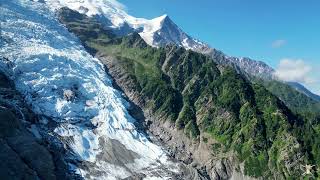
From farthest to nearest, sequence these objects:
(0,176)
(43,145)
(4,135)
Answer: (43,145) → (4,135) → (0,176)

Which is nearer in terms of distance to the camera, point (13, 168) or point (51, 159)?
point (13, 168)

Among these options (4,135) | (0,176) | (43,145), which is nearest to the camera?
(0,176)

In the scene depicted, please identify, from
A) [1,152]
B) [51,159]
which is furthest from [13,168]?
[51,159]

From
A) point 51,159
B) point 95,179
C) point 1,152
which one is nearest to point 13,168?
point 1,152

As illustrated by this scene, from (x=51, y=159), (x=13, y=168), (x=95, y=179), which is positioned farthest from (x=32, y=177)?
(x=95, y=179)

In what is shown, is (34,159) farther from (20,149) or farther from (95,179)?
(95,179)

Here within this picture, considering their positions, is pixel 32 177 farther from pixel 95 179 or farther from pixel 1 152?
pixel 95 179

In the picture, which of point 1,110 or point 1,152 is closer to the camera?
point 1,152
